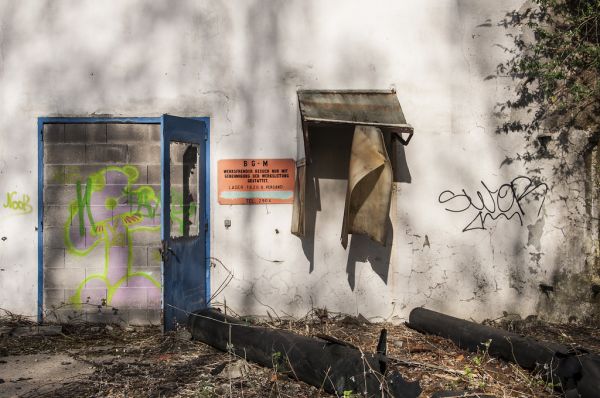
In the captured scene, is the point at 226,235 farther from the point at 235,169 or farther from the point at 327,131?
the point at 327,131

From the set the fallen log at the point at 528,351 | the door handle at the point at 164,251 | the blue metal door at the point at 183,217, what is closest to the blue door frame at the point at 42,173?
the blue metal door at the point at 183,217

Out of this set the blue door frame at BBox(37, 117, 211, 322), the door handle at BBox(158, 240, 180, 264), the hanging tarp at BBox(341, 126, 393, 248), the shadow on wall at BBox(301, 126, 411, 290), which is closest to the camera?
the door handle at BBox(158, 240, 180, 264)

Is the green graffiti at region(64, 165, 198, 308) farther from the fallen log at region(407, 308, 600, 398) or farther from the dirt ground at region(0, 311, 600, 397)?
the fallen log at region(407, 308, 600, 398)

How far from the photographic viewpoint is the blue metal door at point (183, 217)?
565cm

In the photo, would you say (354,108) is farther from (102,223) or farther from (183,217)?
(102,223)

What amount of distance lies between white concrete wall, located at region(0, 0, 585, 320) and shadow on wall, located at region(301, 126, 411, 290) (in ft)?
0.11

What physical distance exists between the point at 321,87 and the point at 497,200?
7.63 feet

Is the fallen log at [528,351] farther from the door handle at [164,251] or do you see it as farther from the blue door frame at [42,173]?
the door handle at [164,251]


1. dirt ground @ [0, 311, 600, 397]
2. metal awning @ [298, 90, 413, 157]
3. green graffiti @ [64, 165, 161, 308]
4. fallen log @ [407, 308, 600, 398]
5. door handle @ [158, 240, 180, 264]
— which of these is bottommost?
dirt ground @ [0, 311, 600, 397]

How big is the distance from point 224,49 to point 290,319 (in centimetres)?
308

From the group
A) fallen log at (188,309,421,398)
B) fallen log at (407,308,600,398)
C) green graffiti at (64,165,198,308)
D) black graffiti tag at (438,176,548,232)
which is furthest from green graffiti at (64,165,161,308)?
black graffiti tag at (438,176,548,232)

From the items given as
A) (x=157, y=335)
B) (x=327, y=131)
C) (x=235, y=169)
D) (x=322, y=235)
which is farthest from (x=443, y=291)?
(x=157, y=335)

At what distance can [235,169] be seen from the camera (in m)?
6.36

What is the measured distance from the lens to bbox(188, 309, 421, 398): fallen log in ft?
12.7
